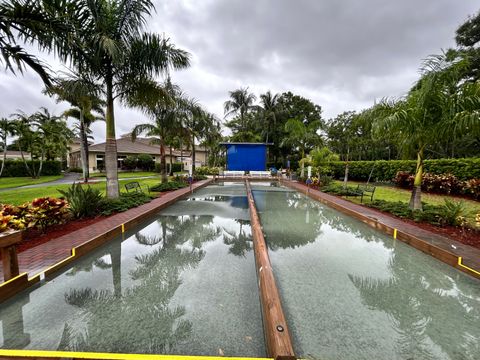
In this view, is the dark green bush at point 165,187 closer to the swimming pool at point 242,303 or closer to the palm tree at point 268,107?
the swimming pool at point 242,303

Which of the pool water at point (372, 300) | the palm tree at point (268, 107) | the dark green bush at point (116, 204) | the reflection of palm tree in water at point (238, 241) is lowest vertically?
the reflection of palm tree in water at point (238, 241)

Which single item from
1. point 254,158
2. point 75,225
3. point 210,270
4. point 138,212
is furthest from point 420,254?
point 254,158

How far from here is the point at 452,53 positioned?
571cm

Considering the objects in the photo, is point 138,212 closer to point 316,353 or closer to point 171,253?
point 171,253

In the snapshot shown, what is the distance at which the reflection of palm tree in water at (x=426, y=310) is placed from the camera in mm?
2068

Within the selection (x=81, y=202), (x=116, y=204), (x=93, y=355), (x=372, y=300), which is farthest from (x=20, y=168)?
(x=372, y=300)

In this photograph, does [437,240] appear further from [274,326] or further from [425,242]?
[274,326]

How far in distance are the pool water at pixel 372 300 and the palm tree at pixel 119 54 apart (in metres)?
6.59

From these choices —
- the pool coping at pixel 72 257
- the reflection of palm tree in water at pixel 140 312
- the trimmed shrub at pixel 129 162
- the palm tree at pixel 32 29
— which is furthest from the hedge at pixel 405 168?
the trimmed shrub at pixel 129 162

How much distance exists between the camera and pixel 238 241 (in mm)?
5043

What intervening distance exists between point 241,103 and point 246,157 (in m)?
10.9

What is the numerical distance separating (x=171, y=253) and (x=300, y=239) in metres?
2.94

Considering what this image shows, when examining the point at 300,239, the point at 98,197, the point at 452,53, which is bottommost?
the point at 300,239

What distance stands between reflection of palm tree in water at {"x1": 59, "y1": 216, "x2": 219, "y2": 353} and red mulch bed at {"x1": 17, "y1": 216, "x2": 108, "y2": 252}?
1.67 meters
